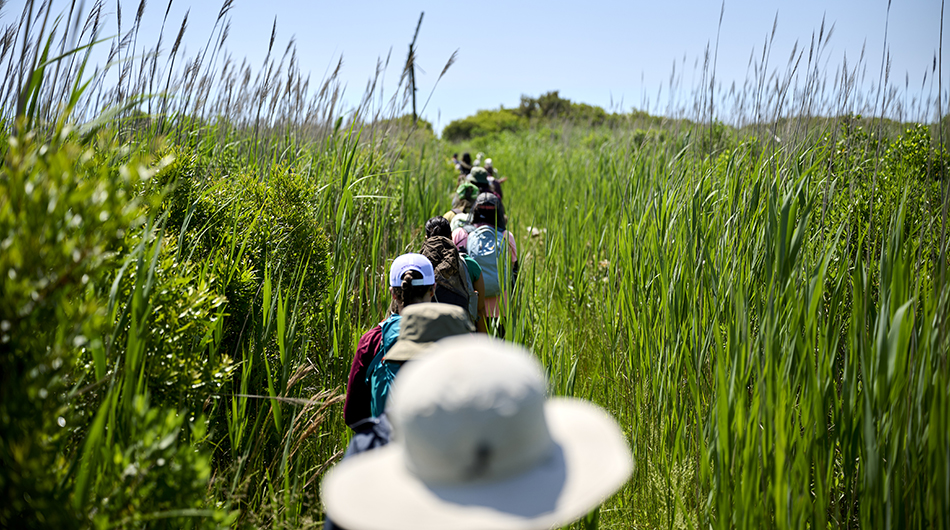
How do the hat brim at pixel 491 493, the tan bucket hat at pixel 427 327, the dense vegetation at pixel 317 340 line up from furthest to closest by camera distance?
1. the tan bucket hat at pixel 427 327
2. the dense vegetation at pixel 317 340
3. the hat brim at pixel 491 493

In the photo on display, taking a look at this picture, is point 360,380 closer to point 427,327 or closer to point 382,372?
point 382,372

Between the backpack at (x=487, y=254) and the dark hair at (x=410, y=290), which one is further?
the backpack at (x=487, y=254)

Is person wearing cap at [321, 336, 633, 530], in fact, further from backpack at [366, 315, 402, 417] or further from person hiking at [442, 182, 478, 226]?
person hiking at [442, 182, 478, 226]

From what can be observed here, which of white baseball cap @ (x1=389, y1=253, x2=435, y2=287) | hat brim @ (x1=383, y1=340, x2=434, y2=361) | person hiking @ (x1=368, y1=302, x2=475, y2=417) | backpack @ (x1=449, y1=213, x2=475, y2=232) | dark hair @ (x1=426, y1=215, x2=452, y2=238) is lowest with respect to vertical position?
hat brim @ (x1=383, y1=340, x2=434, y2=361)

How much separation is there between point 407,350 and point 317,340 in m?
1.18

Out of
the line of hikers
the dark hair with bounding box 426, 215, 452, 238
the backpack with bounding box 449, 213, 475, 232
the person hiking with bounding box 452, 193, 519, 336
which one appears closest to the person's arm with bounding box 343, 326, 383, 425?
the line of hikers

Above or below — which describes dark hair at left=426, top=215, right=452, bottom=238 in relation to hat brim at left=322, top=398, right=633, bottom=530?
above

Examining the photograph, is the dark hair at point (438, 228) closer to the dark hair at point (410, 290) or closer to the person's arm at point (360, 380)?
the dark hair at point (410, 290)

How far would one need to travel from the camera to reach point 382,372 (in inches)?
63.7

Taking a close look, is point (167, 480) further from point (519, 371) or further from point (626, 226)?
point (626, 226)

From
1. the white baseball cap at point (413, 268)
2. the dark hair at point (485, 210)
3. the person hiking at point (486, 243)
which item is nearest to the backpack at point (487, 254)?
the person hiking at point (486, 243)

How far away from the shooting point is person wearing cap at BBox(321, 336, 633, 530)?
76 cm

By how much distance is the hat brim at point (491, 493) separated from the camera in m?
0.75

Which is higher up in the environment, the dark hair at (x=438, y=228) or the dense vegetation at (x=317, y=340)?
the dark hair at (x=438, y=228)
